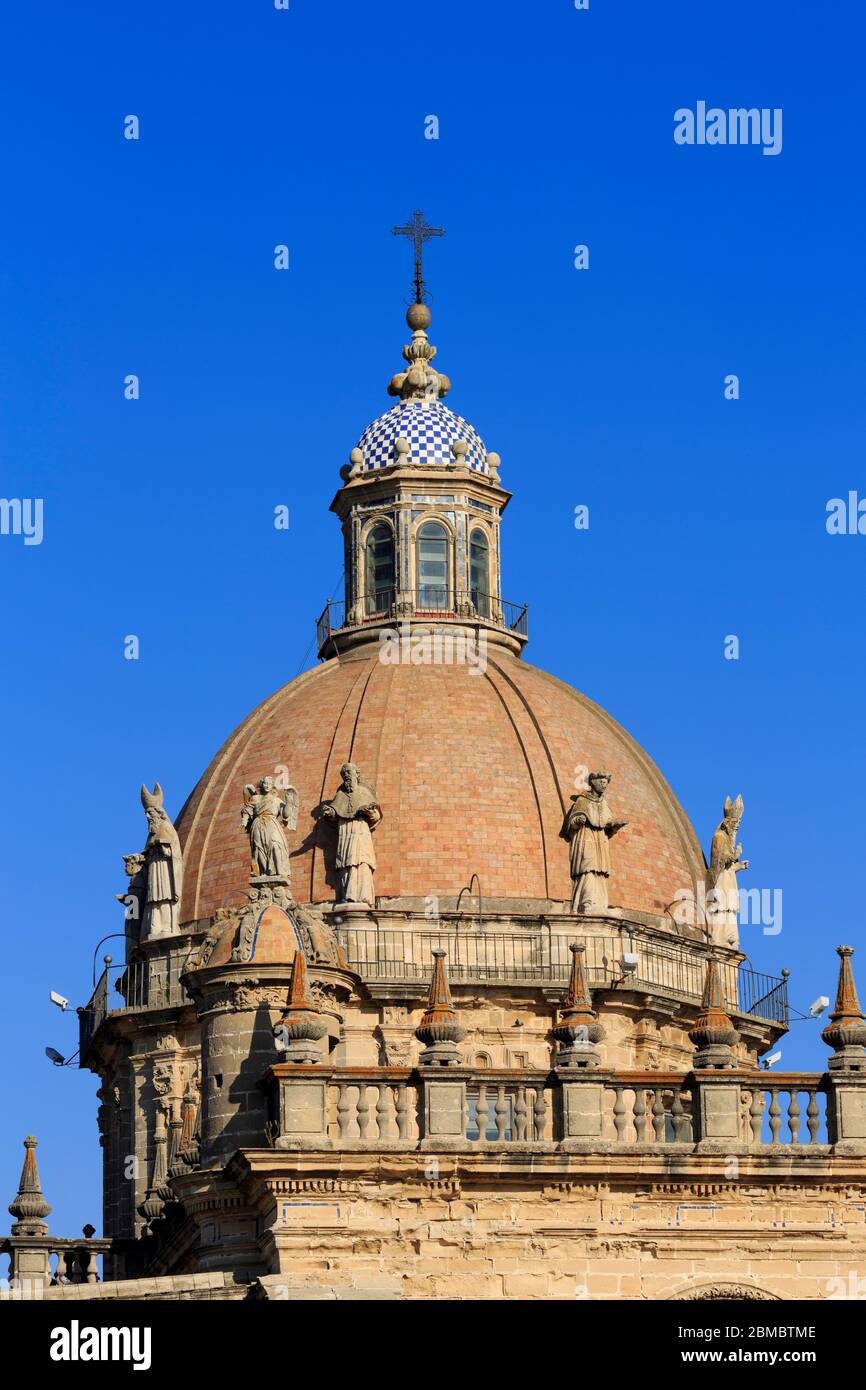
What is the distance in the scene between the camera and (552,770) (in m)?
68.4

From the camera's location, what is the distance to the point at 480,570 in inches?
2972

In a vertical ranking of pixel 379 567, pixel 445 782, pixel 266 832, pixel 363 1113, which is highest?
pixel 379 567

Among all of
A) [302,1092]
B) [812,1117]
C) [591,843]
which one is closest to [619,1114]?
[812,1117]

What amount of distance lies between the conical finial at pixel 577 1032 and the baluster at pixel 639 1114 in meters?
0.76

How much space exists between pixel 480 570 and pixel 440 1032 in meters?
31.6

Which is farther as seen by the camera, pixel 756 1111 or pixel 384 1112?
pixel 756 1111

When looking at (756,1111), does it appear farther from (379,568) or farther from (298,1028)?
(379,568)

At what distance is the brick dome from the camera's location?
6694 cm

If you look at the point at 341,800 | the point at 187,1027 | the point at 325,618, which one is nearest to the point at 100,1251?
the point at 187,1027

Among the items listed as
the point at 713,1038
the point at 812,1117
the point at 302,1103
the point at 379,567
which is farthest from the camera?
the point at 379,567

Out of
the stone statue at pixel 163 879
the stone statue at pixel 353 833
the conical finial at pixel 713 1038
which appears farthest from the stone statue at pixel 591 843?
the conical finial at pixel 713 1038

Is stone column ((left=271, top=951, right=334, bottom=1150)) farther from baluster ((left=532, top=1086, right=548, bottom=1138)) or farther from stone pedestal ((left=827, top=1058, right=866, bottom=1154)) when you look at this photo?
stone pedestal ((left=827, top=1058, right=866, bottom=1154))
